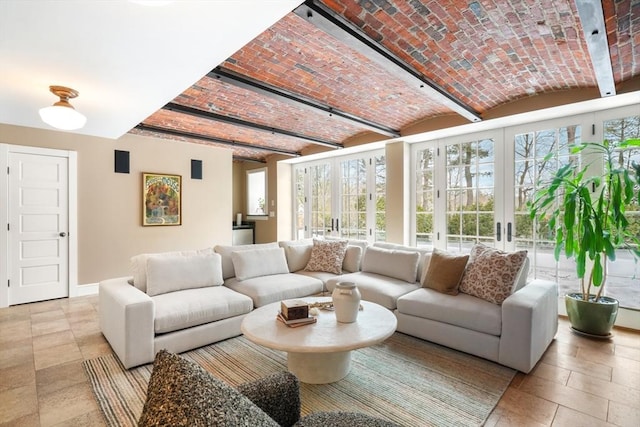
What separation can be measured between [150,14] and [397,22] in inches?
62.7

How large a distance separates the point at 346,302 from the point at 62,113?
114 inches

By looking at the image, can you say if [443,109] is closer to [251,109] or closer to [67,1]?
[251,109]

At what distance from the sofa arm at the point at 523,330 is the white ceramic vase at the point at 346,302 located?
1241 mm

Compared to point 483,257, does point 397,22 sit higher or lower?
higher

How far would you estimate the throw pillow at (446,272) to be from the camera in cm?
301

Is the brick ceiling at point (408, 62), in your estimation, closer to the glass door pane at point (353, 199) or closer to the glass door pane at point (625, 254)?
the glass door pane at point (625, 254)

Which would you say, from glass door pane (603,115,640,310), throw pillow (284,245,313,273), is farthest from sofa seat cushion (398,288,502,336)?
glass door pane (603,115,640,310)

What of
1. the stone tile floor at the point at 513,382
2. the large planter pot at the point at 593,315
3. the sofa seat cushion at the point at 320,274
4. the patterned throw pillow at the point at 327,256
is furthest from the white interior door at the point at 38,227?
the large planter pot at the point at 593,315

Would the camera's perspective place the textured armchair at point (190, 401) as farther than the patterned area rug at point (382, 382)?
No

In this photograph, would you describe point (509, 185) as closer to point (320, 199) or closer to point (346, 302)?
point (346, 302)

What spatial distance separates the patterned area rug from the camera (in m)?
1.89

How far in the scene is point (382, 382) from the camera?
86.8 inches

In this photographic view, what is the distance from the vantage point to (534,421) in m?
1.83

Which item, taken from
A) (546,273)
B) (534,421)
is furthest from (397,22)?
(546,273)
